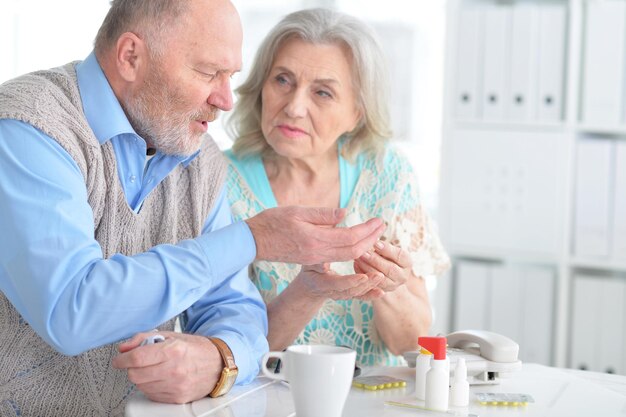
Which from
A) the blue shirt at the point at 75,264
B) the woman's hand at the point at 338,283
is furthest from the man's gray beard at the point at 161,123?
the woman's hand at the point at 338,283

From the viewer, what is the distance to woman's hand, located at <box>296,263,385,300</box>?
172cm

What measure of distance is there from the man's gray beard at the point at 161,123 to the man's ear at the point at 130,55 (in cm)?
4

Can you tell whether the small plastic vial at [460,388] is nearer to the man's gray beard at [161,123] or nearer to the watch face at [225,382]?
the watch face at [225,382]

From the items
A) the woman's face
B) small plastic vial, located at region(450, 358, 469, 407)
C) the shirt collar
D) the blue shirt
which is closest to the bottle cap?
small plastic vial, located at region(450, 358, 469, 407)

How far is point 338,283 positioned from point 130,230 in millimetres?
420

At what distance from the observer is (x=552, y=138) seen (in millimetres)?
3160

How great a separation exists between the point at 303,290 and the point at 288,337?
0.15 meters

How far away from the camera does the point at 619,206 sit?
3088mm

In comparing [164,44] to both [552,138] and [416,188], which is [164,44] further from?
[552,138]

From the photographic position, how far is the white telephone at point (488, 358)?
150cm

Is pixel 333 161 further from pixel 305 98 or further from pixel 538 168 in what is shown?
pixel 538 168

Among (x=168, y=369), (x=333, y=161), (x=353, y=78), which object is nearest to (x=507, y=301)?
(x=333, y=161)

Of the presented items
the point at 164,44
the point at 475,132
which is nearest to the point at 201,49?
the point at 164,44

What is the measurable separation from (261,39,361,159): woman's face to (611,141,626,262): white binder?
1359 millimetres
